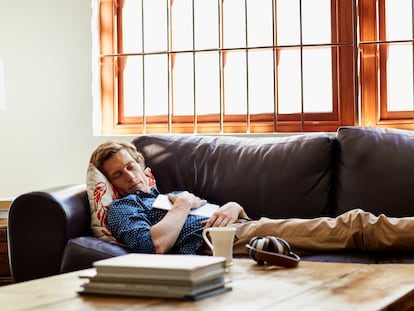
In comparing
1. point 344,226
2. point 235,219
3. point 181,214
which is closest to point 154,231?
point 181,214

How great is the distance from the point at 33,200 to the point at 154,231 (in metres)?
0.49

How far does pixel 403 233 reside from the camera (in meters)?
2.61

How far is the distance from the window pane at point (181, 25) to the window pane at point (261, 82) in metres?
0.35

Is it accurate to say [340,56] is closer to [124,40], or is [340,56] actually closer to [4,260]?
[124,40]

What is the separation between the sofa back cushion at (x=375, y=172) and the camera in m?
3.01

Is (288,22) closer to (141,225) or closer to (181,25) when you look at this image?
(181,25)

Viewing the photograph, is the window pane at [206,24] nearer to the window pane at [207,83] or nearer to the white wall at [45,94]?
the window pane at [207,83]

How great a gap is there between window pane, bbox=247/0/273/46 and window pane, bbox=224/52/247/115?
101mm

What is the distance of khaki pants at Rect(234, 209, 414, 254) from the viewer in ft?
8.61

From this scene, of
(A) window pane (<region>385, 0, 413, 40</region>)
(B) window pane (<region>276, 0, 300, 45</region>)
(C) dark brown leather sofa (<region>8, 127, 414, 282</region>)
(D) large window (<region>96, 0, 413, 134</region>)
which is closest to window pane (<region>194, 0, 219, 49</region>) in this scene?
(D) large window (<region>96, 0, 413, 134</region>)

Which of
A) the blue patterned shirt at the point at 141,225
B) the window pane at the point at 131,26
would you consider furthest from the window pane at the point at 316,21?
the blue patterned shirt at the point at 141,225

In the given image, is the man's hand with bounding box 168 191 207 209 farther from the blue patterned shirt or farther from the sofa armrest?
the sofa armrest

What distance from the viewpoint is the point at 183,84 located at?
409cm

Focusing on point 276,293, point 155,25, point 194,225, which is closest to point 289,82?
point 155,25
